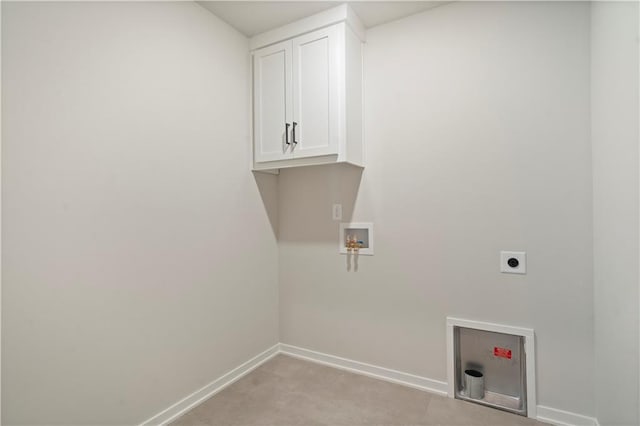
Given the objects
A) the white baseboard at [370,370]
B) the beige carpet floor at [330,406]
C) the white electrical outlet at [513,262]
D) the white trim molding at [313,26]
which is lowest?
the beige carpet floor at [330,406]

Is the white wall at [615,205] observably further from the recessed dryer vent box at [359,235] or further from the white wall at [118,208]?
the white wall at [118,208]

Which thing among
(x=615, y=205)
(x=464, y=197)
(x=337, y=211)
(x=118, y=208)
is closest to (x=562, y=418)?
(x=615, y=205)

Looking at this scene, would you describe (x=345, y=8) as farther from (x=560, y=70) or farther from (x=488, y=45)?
(x=560, y=70)

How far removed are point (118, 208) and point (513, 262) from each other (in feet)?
7.21

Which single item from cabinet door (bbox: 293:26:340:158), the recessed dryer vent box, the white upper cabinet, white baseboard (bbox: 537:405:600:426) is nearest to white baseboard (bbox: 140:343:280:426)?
the recessed dryer vent box

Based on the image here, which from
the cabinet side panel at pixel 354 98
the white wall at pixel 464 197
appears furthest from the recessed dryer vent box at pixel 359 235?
the cabinet side panel at pixel 354 98

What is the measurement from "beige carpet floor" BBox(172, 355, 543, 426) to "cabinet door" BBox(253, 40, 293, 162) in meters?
1.60

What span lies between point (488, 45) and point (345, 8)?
3.03 ft

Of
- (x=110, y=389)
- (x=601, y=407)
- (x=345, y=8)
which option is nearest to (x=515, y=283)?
(x=601, y=407)

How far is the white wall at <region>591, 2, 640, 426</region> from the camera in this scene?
119 cm

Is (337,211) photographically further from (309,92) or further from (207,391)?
(207,391)

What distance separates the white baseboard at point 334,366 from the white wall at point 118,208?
0.19 feet

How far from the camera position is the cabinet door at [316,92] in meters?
2.01

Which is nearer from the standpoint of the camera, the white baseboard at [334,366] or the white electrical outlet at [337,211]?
the white baseboard at [334,366]
